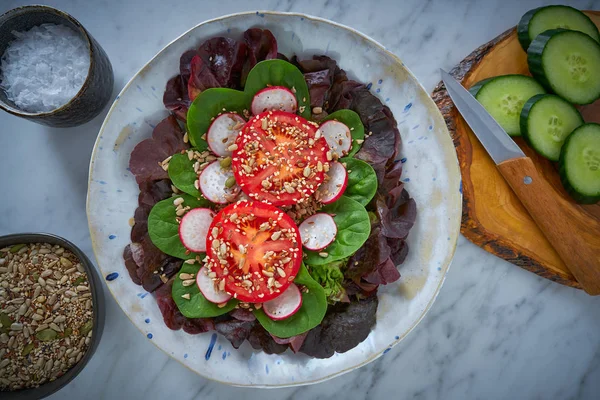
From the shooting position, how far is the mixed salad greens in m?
1.71

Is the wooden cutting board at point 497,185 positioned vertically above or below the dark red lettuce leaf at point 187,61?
above

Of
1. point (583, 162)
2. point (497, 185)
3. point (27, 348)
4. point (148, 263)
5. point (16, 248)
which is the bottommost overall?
point (27, 348)

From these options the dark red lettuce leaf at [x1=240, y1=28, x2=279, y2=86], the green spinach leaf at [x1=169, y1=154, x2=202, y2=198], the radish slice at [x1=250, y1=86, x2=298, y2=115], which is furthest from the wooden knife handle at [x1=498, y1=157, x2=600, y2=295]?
the green spinach leaf at [x1=169, y1=154, x2=202, y2=198]

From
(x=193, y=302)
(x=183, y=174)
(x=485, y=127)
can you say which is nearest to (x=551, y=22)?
(x=485, y=127)

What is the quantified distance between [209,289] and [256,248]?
29 centimetres

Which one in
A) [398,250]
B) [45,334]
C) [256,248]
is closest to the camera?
[256,248]

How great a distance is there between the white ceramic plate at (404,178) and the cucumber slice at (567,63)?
56cm

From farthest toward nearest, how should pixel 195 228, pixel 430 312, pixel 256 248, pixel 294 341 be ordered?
pixel 430 312 → pixel 294 341 → pixel 195 228 → pixel 256 248

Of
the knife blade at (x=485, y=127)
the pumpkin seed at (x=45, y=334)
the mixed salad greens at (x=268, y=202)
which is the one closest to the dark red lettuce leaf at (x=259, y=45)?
the mixed salad greens at (x=268, y=202)

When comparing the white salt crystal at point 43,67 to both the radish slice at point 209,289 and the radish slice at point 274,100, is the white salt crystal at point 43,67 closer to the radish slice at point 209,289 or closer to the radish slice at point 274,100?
the radish slice at point 274,100

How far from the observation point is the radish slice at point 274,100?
181cm

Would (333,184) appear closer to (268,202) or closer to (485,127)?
(268,202)

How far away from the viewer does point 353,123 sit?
1.92 m

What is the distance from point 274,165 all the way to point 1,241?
1.37m
